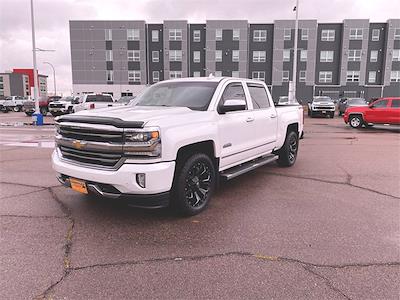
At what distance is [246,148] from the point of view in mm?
5852

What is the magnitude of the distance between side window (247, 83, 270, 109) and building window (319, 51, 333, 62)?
51.7 meters

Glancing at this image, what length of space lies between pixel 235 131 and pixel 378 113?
14.8 meters

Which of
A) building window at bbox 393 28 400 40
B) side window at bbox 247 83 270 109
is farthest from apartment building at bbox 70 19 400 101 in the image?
side window at bbox 247 83 270 109

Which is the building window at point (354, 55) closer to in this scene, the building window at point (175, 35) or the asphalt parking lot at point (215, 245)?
the building window at point (175, 35)

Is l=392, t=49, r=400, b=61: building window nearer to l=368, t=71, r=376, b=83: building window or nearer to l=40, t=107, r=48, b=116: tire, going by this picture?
l=368, t=71, r=376, b=83: building window

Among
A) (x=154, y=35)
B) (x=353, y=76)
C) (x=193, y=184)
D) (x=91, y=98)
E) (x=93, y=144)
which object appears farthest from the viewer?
(x=154, y=35)

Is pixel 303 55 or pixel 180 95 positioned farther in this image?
pixel 303 55

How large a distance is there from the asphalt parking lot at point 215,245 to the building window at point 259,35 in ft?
167

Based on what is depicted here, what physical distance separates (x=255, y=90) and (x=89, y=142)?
360 centimetres

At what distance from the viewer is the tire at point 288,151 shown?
25.8ft

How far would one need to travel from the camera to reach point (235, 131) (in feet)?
17.8

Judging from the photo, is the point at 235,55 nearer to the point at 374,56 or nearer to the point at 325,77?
the point at 325,77

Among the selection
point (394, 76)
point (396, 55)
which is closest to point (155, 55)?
point (396, 55)

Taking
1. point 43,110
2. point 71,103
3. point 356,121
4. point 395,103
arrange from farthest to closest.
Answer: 1. point 43,110
2. point 71,103
3. point 356,121
4. point 395,103
